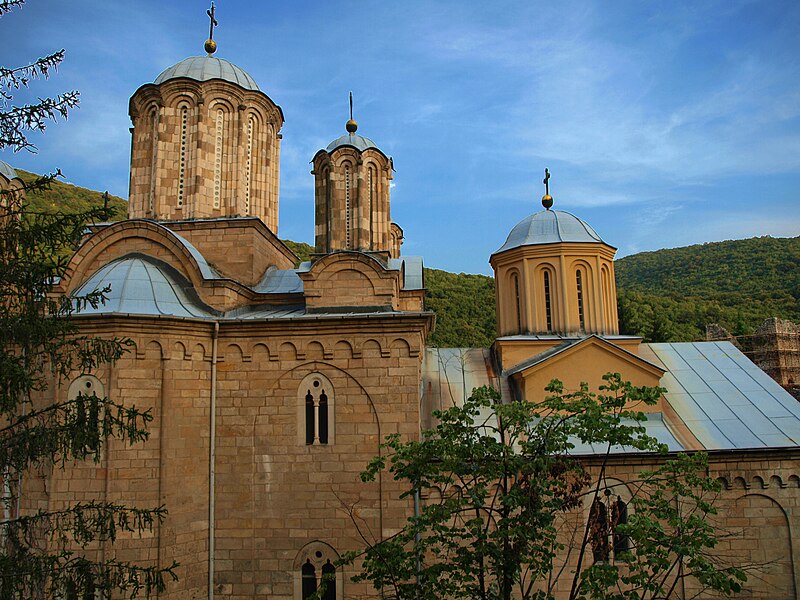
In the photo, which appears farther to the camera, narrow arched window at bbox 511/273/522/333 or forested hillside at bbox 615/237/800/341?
forested hillside at bbox 615/237/800/341

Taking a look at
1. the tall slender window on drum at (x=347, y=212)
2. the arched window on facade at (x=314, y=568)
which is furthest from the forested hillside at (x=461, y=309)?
the arched window on facade at (x=314, y=568)

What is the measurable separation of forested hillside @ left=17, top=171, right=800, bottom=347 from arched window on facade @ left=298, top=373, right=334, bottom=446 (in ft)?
24.1

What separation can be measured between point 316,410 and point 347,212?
471 centimetres

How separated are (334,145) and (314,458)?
658 centimetres

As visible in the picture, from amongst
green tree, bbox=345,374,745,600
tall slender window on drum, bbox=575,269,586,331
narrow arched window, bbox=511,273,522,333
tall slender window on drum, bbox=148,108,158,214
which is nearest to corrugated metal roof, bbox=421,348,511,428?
narrow arched window, bbox=511,273,522,333

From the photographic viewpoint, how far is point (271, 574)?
876cm

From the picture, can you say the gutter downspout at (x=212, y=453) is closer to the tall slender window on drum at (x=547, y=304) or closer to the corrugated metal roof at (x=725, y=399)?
the tall slender window on drum at (x=547, y=304)

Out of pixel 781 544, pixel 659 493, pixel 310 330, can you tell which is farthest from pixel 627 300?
pixel 659 493

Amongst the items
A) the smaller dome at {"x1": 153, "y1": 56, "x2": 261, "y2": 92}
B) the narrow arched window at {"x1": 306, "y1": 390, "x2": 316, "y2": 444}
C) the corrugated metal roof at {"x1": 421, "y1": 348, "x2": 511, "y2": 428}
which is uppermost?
the smaller dome at {"x1": 153, "y1": 56, "x2": 261, "y2": 92}

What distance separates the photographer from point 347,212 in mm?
12562

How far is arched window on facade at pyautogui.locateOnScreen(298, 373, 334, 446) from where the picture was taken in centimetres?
918

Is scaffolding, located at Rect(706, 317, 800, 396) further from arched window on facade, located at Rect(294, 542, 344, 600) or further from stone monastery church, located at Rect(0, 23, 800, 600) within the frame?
arched window on facade, located at Rect(294, 542, 344, 600)

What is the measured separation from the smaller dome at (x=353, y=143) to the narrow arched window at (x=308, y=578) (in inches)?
301

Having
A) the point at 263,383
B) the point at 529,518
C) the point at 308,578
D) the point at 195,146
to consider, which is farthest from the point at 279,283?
the point at 529,518
